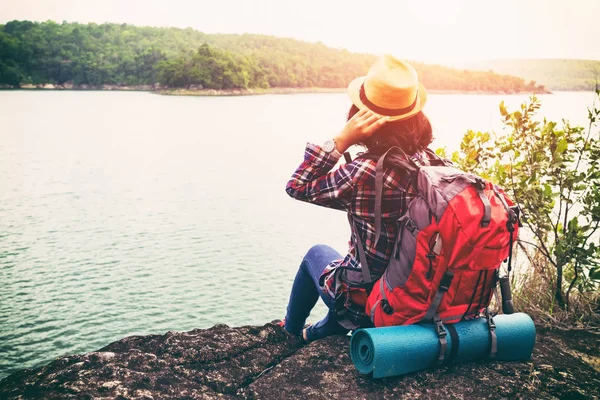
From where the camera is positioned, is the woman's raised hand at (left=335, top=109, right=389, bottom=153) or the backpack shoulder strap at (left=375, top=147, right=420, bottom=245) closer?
the backpack shoulder strap at (left=375, top=147, right=420, bottom=245)

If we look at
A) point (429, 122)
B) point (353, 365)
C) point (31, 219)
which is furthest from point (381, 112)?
point (31, 219)

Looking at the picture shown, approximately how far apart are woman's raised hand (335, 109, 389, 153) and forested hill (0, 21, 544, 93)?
78626 millimetres

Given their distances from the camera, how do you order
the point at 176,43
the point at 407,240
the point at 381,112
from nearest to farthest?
the point at 407,240 < the point at 381,112 < the point at 176,43

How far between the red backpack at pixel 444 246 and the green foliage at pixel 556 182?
1819 mm

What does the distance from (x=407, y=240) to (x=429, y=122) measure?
23.9 inches

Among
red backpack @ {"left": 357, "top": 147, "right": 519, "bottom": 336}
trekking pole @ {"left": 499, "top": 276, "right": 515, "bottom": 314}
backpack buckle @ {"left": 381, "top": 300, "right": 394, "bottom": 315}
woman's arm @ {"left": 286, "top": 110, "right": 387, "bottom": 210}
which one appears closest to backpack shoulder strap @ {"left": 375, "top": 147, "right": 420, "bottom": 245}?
red backpack @ {"left": 357, "top": 147, "right": 519, "bottom": 336}

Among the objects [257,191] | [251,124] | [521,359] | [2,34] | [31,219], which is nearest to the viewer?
[521,359]

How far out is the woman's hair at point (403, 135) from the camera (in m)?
2.24

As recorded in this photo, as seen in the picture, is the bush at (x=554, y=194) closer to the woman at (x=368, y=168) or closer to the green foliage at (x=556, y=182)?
the green foliage at (x=556, y=182)

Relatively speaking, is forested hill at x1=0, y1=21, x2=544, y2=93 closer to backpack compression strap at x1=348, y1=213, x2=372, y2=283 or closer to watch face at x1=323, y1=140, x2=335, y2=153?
watch face at x1=323, y1=140, x2=335, y2=153

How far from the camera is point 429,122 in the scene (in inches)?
90.5

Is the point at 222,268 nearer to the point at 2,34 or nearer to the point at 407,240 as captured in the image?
the point at 407,240

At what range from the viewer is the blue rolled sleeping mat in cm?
206

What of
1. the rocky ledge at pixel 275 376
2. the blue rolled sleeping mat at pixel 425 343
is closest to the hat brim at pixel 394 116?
the blue rolled sleeping mat at pixel 425 343
